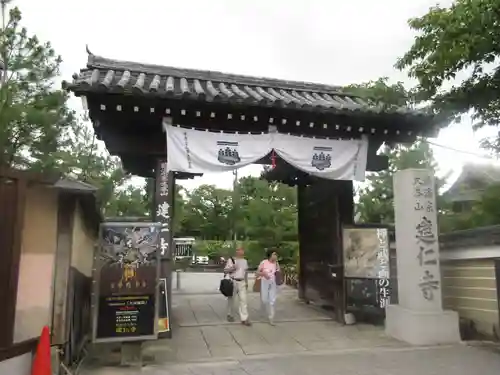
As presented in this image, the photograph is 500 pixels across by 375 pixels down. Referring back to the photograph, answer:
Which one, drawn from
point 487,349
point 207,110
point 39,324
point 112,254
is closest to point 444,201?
point 487,349

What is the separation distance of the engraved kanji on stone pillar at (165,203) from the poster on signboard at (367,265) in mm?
4175

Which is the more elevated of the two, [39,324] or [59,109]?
[59,109]

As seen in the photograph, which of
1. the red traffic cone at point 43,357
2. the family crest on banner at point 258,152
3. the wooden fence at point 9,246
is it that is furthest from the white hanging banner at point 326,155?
the red traffic cone at point 43,357

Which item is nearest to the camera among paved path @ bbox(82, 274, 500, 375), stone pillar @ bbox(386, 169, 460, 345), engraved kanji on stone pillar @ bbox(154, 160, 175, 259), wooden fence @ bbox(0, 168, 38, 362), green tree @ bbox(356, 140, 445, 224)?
wooden fence @ bbox(0, 168, 38, 362)

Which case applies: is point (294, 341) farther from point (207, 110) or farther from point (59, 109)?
point (59, 109)

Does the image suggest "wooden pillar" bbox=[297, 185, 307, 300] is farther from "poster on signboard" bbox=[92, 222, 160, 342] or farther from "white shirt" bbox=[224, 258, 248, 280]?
"poster on signboard" bbox=[92, 222, 160, 342]

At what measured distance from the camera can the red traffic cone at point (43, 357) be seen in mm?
5414

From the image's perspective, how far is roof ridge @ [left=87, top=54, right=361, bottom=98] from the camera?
413 inches

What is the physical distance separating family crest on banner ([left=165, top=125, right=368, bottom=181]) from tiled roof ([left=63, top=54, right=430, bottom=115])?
832 millimetres

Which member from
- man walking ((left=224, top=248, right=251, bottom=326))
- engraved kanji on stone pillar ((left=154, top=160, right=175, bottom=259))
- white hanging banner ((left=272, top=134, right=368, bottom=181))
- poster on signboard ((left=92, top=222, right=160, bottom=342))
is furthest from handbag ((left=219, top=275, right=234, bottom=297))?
poster on signboard ((left=92, top=222, right=160, bottom=342))

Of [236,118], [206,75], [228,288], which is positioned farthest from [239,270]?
[206,75]

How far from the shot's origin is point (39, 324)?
5812 millimetres

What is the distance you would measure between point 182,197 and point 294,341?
36.0 meters

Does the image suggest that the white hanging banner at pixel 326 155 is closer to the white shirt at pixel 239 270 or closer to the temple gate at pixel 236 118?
the temple gate at pixel 236 118
